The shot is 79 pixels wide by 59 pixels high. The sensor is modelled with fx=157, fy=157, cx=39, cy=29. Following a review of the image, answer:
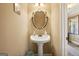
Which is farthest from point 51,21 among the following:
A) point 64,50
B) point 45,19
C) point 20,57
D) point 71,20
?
point 20,57

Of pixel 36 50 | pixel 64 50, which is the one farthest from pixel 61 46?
pixel 36 50

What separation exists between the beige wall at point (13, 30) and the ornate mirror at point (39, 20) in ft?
0.28

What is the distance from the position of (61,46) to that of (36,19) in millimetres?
347

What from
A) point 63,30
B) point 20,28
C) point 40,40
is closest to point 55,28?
point 63,30

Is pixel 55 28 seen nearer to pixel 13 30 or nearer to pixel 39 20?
pixel 39 20

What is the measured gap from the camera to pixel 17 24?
4.80ft

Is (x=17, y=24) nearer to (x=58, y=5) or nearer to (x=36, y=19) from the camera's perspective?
(x=36, y=19)

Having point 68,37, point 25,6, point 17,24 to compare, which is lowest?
point 68,37

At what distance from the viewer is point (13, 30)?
4.80 feet

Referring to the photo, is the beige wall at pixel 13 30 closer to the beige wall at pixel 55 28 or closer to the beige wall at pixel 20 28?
the beige wall at pixel 20 28

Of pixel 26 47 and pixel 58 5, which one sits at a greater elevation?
pixel 58 5

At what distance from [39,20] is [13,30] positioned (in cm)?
26

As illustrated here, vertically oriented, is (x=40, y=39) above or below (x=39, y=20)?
below

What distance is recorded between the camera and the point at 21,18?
4.82 ft
